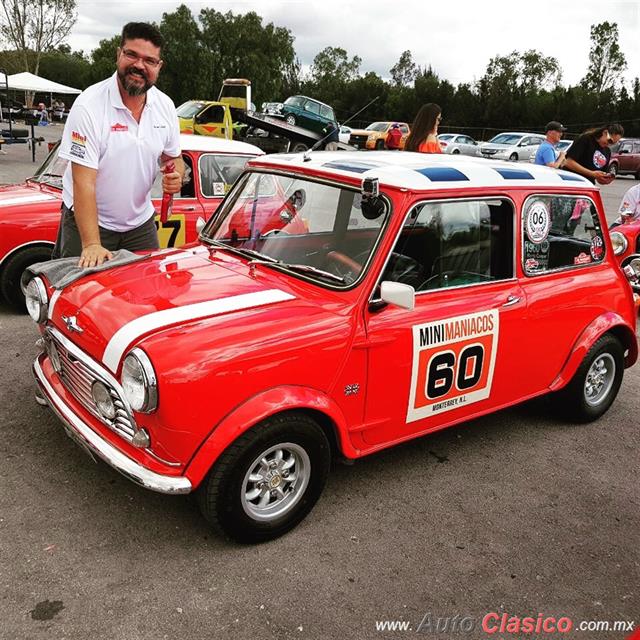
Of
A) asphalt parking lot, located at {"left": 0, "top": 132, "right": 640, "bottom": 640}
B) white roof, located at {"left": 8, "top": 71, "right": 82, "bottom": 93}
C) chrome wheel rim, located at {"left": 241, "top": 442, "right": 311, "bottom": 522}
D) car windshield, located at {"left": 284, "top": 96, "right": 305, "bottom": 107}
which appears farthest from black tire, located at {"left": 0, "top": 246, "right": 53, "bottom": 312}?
white roof, located at {"left": 8, "top": 71, "right": 82, "bottom": 93}

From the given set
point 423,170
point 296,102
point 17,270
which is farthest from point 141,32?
point 296,102

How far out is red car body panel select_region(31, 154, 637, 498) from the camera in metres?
2.54

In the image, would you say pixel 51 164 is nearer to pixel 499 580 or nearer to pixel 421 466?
pixel 421 466

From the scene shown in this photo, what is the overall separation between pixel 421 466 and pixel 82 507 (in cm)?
186

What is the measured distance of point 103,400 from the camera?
2748 mm

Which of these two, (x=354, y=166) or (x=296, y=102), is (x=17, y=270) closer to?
(x=354, y=166)

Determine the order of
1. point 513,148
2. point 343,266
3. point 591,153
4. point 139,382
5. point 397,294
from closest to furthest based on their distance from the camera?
point 139,382 < point 397,294 < point 343,266 < point 591,153 < point 513,148

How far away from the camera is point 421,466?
3.70 metres

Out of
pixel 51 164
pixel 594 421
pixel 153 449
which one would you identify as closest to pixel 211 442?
pixel 153 449

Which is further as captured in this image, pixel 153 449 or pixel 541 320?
pixel 541 320

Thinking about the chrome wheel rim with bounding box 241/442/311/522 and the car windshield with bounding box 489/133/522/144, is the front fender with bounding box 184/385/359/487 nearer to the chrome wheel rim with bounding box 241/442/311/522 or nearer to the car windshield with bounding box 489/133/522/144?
the chrome wheel rim with bounding box 241/442/311/522

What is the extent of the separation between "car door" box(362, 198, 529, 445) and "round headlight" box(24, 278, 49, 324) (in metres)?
1.66

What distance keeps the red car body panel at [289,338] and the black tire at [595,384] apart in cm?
28

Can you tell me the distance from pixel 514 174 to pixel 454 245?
0.68m
